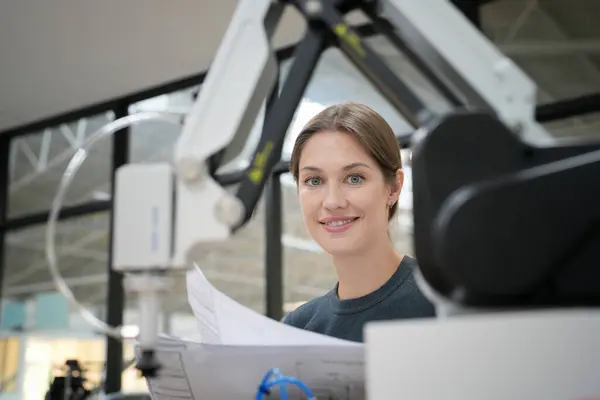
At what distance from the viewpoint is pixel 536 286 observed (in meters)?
0.52

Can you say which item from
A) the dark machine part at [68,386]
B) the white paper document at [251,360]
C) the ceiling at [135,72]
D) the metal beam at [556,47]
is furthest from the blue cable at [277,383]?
the metal beam at [556,47]

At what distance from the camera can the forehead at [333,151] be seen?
3.41 ft

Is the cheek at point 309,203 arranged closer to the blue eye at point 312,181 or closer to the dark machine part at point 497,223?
the blue eye at point 312,181

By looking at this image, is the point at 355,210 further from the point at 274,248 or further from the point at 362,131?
the point at 274,248

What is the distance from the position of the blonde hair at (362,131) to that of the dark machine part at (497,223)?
0.49 m

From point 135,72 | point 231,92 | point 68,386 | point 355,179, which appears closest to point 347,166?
point 355,179

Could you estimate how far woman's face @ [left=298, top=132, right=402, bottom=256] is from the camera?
105 centimetres

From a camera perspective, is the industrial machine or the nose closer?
the industrial machine

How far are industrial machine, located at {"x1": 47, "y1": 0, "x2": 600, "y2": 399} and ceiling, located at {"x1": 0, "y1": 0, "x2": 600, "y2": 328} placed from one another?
1151 mm

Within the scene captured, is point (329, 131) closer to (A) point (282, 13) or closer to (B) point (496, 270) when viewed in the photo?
(A) point (282, 13)

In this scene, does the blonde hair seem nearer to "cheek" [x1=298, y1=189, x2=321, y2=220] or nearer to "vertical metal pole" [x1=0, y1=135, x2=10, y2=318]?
"cheek" [x1=298, y1=189, x2=321, y2=220]

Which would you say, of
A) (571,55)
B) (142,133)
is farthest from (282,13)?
(142,133)

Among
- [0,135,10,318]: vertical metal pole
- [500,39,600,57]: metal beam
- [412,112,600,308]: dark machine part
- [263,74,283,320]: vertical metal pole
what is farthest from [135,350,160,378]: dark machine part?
[0,135,10,318]: vertical metal pole

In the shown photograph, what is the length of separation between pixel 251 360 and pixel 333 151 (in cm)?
41
